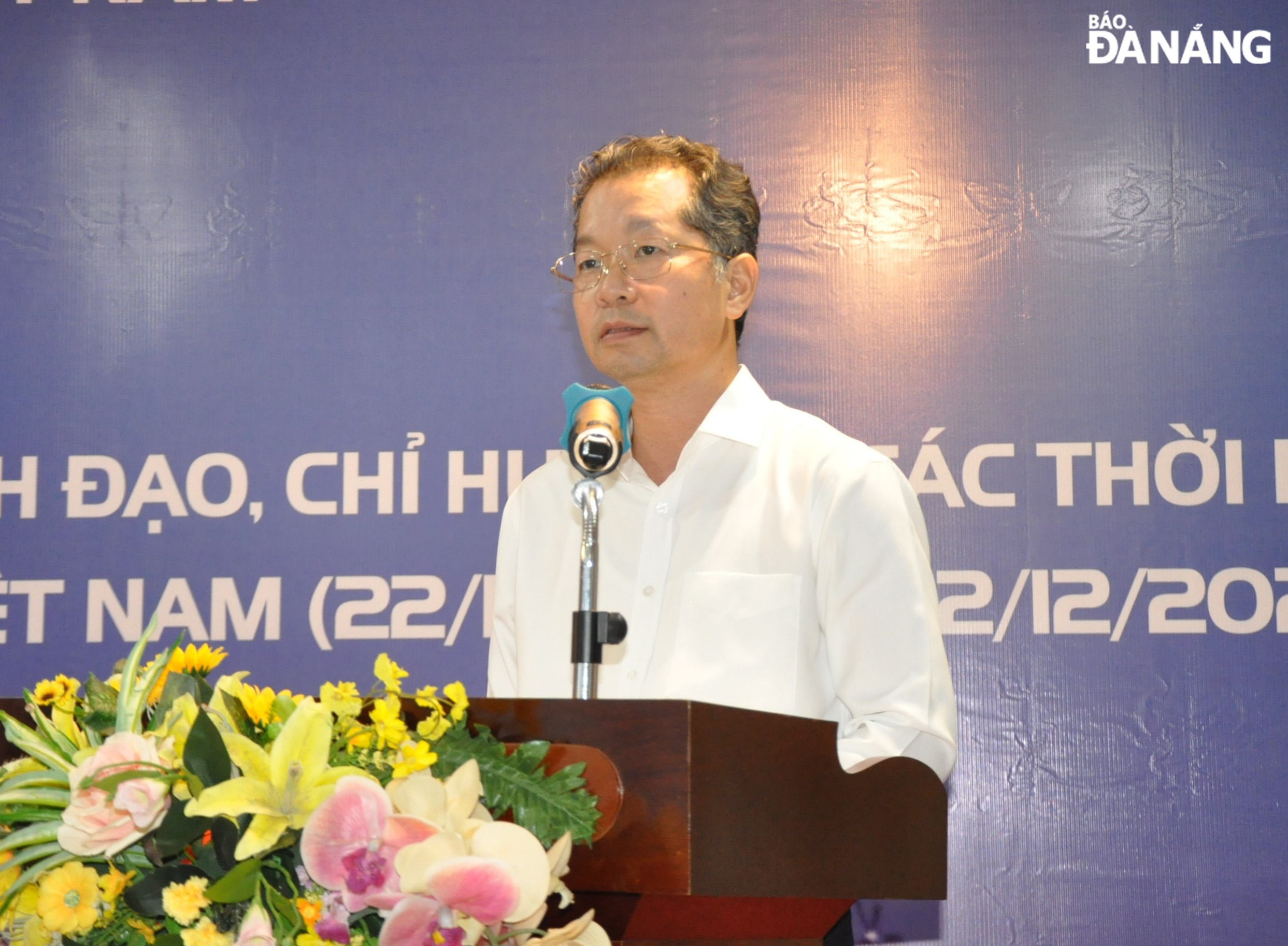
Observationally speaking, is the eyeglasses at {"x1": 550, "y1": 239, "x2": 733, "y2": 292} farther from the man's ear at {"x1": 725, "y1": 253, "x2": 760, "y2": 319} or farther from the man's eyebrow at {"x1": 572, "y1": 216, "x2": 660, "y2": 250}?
the man's ear at {"x1": 725, "y1": 253, "x2": 760, "y2": 319}

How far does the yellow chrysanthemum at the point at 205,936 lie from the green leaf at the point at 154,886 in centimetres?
4

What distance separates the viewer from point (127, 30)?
3.29 meters

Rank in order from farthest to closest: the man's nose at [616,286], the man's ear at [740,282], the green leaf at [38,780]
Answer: the man's ear at [740,282]
the man's nose at [616,286]
the green leaf at [38,780]

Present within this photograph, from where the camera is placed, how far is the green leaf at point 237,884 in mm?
970

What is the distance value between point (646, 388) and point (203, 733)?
1223 mm

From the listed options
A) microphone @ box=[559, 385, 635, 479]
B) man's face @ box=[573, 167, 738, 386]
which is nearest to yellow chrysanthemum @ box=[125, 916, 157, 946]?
microphone @ box=[559, 385, 635, 479]

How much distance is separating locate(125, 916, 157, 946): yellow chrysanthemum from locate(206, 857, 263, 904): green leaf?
0.08 meters

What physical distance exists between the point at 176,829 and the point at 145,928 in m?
0.10

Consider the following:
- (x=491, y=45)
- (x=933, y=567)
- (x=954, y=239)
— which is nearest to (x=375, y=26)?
Answer: (x=491, y=45)

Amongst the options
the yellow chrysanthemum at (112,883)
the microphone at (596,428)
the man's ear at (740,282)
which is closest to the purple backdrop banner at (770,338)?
the man's ear at (740,282)

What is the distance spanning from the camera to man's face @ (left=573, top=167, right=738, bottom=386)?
6.79 ft

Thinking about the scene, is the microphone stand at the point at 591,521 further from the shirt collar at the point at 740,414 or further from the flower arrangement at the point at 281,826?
the shirt collar at the point at 740,414

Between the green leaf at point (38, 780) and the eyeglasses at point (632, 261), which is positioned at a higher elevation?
the eyeglasses at point (632, 261)

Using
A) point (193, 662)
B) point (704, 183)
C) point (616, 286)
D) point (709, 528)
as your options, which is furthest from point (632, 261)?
point (193, 662)
